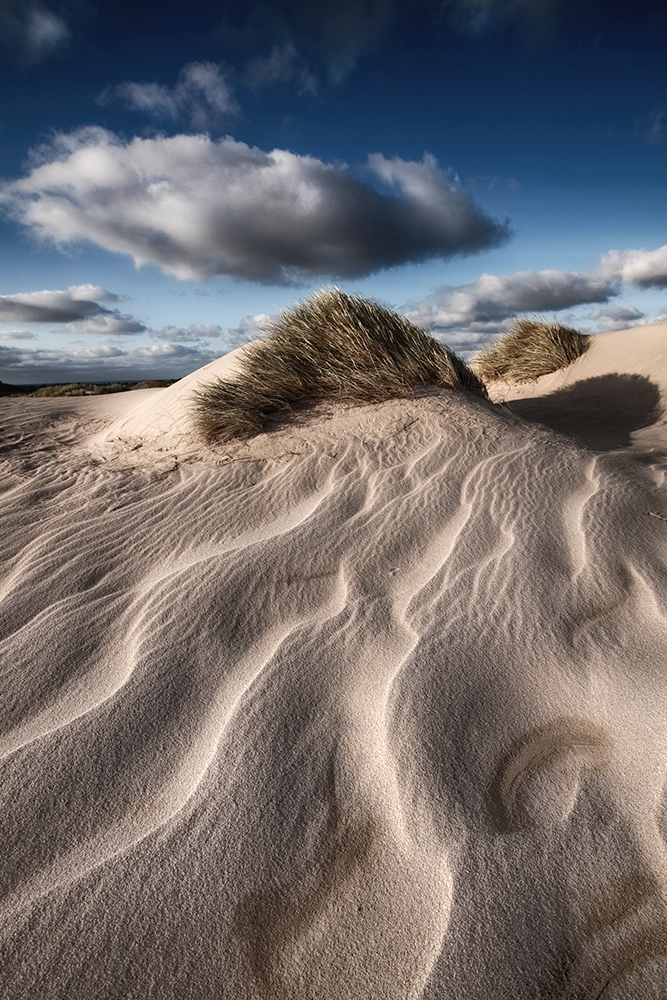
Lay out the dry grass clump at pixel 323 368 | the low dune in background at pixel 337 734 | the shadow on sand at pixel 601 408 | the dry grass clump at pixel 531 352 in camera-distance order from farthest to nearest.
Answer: the dry grass clump at pixel 531 352 → the shadow on sand at pixel 601 408 → the dry grass clump at pixel 323 368 → the low dune in background at pixel 337 734

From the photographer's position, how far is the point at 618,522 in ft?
8.10

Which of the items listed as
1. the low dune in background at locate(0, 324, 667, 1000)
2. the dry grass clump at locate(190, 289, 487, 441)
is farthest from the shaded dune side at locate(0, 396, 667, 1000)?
the dry grass clump at locate(190, 289, 487, 441)

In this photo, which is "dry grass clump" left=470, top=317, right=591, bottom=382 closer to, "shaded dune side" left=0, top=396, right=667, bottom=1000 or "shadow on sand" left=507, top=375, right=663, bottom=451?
"shadow on sand" left=507, top=375, right=663, bottom=451

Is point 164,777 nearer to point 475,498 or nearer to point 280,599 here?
point 280,599

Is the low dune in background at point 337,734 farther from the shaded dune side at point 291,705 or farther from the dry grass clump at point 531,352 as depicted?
the dry grass clump at point 531,352

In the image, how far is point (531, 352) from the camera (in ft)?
23.0

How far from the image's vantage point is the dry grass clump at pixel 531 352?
6895 mm

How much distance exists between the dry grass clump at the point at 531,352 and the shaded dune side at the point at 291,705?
4484 mm

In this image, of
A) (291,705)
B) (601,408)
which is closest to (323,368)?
(291,705)

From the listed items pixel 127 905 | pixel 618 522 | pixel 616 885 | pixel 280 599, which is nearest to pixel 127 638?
pixel 280 599

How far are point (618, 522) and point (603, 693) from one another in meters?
1.13

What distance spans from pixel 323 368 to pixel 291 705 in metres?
2.68

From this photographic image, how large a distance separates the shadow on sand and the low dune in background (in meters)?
1.98

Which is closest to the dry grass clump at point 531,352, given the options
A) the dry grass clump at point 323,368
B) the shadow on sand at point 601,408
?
the shadow on sand at point 601,408
